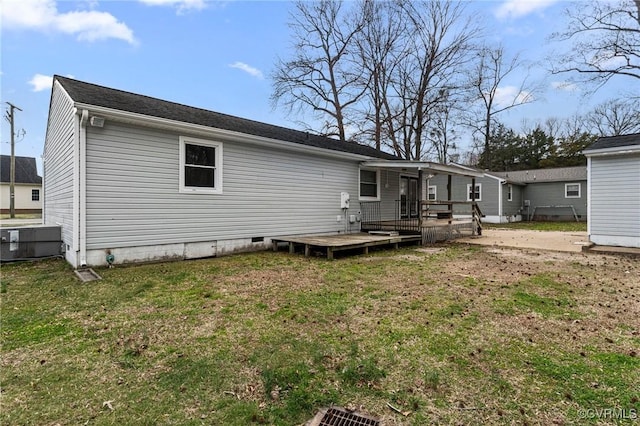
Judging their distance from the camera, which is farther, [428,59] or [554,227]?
[428,59]

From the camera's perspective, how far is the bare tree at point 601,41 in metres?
15.6

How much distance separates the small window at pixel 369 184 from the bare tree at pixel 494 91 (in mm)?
16239

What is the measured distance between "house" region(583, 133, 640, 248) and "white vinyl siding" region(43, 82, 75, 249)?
1320 centimetres

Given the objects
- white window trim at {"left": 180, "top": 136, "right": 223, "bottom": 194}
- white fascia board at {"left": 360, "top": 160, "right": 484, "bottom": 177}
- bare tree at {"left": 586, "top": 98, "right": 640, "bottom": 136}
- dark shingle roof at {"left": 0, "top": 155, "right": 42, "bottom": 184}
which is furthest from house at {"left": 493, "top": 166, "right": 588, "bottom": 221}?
dark shingle roof at {"left": 0, "top": 155, "right": 42, "bottom": 184}

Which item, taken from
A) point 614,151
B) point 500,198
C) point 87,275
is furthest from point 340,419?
point 500,198

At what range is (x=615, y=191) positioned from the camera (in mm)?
9500

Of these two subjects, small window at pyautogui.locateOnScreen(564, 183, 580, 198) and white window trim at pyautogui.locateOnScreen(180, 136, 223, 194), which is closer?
white window trim at pyautogui.locateOnScreen(180, 136, 223, 194)

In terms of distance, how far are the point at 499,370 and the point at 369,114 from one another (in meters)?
20.8

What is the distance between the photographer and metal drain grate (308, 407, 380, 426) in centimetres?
207

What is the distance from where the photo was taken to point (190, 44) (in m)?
12.8

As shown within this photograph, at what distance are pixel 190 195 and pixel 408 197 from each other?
9.13 m

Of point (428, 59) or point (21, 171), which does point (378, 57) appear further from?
point (21, 171)

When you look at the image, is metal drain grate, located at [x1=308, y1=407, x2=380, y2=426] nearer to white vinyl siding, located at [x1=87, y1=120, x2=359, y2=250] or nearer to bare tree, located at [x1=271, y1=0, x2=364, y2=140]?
white vinyl siding, located at [x1=87, y1=120, x2=359, y2=250]

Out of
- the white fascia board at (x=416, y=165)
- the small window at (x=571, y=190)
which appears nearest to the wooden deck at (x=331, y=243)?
the white fascia board at (x=416, y=165)
